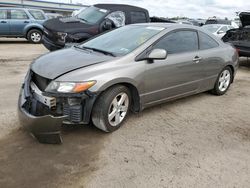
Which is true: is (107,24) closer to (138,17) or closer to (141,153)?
(138,17)

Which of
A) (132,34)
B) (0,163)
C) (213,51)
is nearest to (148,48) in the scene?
(132,34)

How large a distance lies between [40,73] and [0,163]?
1228 mm

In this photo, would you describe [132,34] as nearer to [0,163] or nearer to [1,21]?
[0,163]

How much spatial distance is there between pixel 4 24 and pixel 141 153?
12435 millimetres

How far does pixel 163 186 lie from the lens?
9.91 feet

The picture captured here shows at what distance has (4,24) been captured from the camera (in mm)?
13898

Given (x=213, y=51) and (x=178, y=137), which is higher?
(x=213, y=51)

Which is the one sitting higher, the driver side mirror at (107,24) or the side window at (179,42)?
the side window at (179,42)

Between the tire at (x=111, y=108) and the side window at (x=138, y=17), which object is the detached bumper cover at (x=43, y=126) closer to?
the tire at (x=111, y=108)

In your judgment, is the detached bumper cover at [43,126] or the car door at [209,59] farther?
the car door at [209,59]

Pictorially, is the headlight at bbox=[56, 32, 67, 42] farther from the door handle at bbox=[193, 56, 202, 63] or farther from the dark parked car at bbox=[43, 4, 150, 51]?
the door handle at bbox=[193, 56, 202, 63]

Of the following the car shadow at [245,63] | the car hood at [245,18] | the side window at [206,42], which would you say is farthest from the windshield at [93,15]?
the car shadow at [245,63]

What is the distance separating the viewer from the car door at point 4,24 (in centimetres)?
1390

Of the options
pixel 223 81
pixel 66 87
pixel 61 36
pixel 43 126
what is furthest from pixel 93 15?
pixel 43 126
